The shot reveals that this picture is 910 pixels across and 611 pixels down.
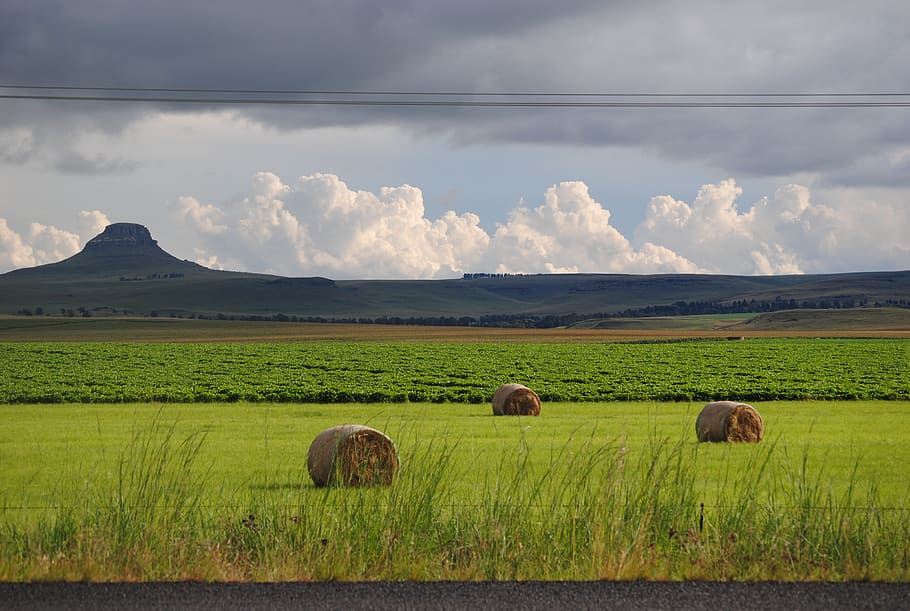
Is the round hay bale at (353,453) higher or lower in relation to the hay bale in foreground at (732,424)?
higher

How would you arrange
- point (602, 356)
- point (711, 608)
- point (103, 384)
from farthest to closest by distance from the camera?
point (602, 356)
point (103, 384)
point (711, 608)

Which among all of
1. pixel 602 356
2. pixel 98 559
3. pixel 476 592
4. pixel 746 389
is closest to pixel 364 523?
pixel 476 592

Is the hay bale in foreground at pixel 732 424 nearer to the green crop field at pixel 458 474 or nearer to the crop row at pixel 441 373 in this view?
the green crop field at pixel 458 474

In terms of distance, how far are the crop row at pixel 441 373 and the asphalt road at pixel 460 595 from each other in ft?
103

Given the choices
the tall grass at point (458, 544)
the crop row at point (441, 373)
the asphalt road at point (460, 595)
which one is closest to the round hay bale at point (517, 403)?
the crop row at point (441, 373)

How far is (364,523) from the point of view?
36.0 ft

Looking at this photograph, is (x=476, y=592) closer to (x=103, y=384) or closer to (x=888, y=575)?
(x=888, y=575)

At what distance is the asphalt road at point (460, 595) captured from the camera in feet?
30.5

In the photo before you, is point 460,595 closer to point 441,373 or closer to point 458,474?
point 458,474

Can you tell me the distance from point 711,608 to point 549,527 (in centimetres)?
235

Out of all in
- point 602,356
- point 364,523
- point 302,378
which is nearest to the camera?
point 364,523

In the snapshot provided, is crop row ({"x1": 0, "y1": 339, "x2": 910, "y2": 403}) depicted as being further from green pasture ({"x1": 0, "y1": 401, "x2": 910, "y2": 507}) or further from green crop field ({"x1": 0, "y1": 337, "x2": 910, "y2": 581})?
green pasture ({"x1": 0, "y1": 401, "x2": 910, "y2": 507})

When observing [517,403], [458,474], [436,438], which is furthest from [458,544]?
[517,403]

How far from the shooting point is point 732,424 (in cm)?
2469
